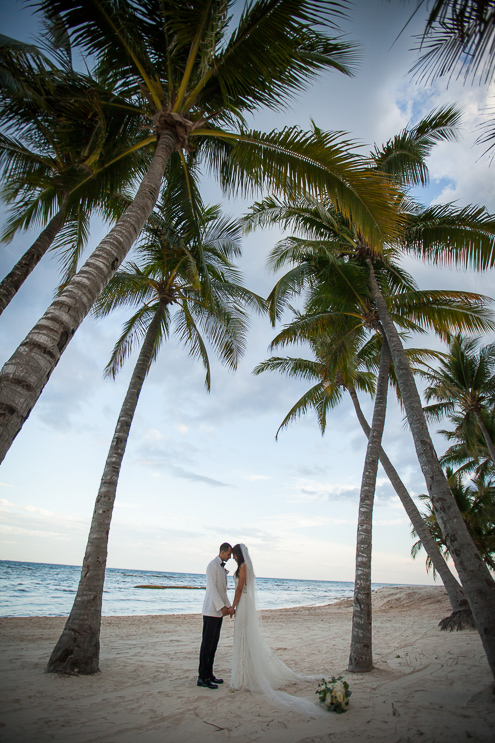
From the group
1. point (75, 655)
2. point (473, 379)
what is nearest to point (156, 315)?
point (75, 655)

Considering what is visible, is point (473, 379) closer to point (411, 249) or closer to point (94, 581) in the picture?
point (411, 249)

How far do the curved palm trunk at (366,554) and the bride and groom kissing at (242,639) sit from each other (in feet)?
2.67

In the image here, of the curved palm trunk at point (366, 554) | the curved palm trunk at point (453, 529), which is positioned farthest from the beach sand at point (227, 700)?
the curved palm trunk at point (453, 529)

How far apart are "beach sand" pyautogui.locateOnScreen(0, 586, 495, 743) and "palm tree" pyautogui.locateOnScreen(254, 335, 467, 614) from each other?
6.44ft

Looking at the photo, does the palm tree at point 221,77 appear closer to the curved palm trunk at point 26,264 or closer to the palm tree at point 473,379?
the curved palm trunk at point 26,264

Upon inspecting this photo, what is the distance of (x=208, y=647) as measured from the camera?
15.5 feet

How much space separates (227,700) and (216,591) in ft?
3.72

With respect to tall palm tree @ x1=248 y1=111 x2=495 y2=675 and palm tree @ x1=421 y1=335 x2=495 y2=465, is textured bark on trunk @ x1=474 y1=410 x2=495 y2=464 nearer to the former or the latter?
palm tree @ x1=421 y1=335 x2=495 y2=465

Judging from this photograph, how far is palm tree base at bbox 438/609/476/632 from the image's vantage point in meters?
8.20

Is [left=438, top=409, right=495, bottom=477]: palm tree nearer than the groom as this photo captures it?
No

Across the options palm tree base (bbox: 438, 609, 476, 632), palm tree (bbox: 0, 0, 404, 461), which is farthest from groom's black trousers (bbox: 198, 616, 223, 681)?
palm tree base (bbox: 438, 609, 476, 632)

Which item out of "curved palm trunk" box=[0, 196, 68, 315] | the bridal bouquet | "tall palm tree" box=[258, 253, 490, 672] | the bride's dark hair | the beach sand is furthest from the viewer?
"tall palm tree" box=[258, 253, 490, 672]

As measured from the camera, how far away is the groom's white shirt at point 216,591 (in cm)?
488

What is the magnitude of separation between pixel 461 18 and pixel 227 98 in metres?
3.33
